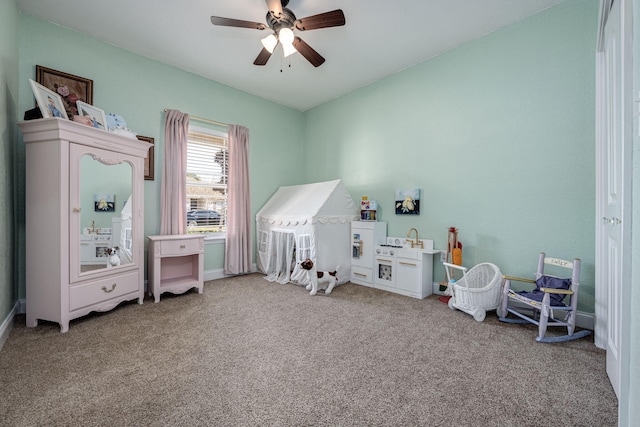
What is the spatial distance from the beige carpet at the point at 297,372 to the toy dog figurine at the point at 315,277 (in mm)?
600

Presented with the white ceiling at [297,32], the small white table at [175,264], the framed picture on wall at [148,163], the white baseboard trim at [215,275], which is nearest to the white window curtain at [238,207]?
the white baseboard trim at [215,275]

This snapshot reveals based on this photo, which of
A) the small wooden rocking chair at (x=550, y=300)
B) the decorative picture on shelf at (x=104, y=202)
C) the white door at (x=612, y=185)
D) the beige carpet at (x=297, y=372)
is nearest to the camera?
the beige carpet at (x=297, y=372)

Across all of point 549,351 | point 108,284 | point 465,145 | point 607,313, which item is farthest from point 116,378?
point 465,145

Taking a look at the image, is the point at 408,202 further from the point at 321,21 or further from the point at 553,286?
the point at 321,21

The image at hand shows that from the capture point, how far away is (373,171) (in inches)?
153

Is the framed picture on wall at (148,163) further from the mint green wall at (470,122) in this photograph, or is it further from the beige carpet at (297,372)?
the beige carpet at (297,372)

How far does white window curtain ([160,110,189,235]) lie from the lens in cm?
333

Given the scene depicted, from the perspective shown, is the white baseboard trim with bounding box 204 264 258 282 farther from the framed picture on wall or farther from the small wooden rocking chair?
the small wooden rocking chair

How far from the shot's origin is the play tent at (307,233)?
3.41 meters

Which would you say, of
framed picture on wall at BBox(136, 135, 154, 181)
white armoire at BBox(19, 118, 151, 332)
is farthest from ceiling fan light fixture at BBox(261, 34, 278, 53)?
framed picture on wall at BBox(136, 135, 154, 181)

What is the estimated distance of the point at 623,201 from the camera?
1.07 metres

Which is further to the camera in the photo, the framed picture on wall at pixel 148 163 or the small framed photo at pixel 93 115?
the framed picture on wall at pixel 148 163

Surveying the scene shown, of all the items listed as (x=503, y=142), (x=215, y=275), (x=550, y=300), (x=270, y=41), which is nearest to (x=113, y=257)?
(x=215, y=275)

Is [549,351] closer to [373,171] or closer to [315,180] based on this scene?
[373,171]
